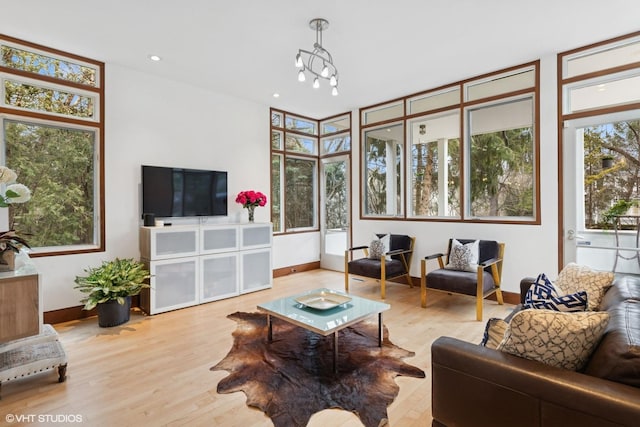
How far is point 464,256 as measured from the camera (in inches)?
161

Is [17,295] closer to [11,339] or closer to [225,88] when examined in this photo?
[11,339]

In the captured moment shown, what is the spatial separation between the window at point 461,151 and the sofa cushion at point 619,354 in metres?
2.98

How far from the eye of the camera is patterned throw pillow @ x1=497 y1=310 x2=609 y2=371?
1.34 m

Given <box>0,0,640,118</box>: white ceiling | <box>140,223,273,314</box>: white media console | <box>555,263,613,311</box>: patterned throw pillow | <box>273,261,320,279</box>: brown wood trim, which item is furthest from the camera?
<box>273,261,320,279</box>: brown wood trim

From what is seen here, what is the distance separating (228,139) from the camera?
202 inches

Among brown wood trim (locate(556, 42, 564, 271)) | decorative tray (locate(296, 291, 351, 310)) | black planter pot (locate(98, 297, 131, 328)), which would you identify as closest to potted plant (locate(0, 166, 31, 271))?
black planter pot (locate(98, 297, 131, 328))

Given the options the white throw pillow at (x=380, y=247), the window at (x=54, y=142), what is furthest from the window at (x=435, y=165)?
the window at (x=54, y=142)

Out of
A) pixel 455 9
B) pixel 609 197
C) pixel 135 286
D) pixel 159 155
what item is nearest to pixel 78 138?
pixel 159 155

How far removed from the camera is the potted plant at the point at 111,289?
3.41 metres

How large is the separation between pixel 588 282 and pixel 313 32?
3.21 m

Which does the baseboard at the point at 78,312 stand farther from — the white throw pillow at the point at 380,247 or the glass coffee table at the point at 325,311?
the glass coffee table at the point at 325,311

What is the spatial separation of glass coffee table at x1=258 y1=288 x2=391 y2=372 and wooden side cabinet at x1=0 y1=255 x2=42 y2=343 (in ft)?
5.36

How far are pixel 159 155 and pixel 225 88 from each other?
1403 mm

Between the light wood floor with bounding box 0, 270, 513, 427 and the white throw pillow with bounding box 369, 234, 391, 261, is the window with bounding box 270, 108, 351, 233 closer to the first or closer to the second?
the white throw pillow with bounding box 369, 234, 391, 261
